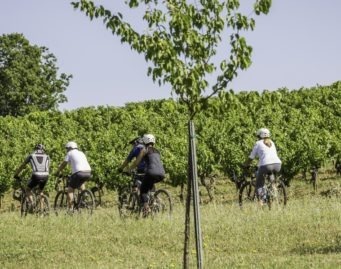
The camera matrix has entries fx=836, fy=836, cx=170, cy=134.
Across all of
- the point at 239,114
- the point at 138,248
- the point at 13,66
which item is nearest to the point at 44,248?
the point at 138,248

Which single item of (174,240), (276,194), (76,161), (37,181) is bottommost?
(174,240)

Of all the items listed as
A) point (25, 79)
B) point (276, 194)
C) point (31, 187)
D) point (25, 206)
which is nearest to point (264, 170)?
point (276, 194)

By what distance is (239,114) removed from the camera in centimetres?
3512

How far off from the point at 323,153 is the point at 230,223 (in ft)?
49.4

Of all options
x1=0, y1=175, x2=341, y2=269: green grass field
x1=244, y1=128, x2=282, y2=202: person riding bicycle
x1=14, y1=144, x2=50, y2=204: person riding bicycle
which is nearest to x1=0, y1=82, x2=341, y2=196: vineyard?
x1=14, y1=144, x2=50, y2=204: person riding bicycle

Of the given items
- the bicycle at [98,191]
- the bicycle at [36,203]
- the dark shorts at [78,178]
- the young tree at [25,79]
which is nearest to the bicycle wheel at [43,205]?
the bicycle at [36,203]

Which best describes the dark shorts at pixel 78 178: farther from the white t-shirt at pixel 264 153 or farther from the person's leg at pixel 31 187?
the white t-shirt at pixel 264 153

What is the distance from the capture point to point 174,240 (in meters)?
13.5

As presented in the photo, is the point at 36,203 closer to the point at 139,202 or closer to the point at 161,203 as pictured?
the point at 139,202

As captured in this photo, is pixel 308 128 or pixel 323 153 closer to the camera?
pixel 323 153

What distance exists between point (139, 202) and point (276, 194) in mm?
2920

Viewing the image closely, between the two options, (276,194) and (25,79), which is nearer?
(276,194)

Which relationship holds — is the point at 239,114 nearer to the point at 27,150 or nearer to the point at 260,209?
the point at 27,150

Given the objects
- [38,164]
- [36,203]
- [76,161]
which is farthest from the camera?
[36,203]
